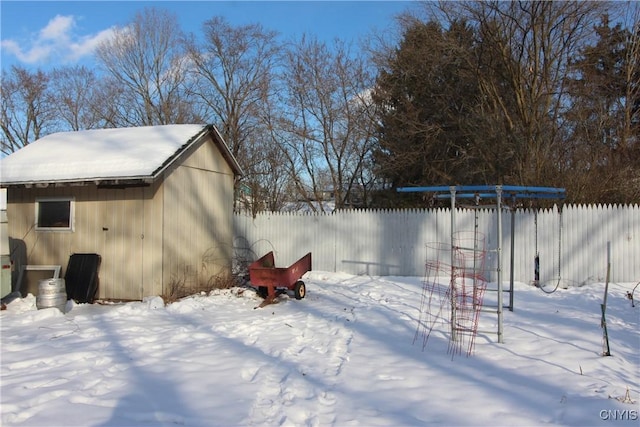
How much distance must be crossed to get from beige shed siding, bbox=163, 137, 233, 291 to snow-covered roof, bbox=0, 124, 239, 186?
541 millimetres

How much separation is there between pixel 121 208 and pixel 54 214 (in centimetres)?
194

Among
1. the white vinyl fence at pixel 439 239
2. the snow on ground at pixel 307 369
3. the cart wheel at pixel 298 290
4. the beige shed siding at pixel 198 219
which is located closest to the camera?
the snow on ground at pixel 307 369

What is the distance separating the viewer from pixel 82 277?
33.0ft

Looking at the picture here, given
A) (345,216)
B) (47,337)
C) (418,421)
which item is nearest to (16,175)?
(47,337)

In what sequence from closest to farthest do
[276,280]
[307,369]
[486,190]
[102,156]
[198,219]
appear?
[307,369]
[486,190]
[276,280]
[102,156]
[198,219]

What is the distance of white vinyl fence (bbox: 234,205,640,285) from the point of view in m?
11.7

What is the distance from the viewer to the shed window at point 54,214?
10.6 m

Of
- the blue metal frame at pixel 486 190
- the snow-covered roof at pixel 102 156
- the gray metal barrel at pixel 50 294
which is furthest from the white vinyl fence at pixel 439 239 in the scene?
the gray metal barrel at pixel 50 294

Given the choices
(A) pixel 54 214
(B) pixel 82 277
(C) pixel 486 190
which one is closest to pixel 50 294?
(B) pixel 82 277

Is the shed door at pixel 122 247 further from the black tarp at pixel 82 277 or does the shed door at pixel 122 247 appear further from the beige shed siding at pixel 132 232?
the black tarp at pixel 82 277

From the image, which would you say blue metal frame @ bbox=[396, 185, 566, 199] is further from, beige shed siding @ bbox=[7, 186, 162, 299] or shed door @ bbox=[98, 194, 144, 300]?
shed door @ bbox=[98, 194, 144, 300]

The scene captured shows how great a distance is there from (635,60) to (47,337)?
2212cm

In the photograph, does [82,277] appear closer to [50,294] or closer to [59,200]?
[50,294]

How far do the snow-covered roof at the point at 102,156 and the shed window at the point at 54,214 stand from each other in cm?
71
